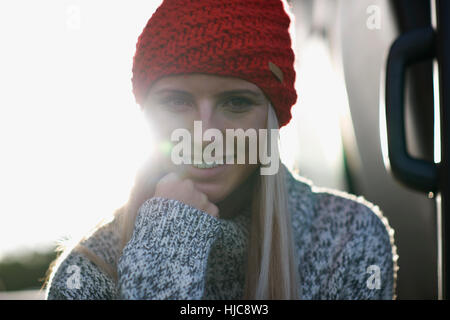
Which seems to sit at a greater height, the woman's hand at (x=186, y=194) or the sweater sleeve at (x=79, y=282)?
the woman's hand at (x=186, y=194)

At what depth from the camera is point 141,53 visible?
41.8 inches

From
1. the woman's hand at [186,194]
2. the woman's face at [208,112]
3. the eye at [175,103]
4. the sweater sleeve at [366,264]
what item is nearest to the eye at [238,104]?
the woman's face at [208,112]

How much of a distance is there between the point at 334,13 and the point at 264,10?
3.87ft

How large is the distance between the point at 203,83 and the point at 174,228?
374 mm

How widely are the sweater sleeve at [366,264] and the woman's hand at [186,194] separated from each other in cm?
41

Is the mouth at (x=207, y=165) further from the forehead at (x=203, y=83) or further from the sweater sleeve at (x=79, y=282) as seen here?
the sweater sleeve at (x=79, y=282)

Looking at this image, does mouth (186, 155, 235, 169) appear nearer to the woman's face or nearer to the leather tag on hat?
the woman's face

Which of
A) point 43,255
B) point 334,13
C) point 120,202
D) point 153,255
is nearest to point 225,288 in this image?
point 153,255

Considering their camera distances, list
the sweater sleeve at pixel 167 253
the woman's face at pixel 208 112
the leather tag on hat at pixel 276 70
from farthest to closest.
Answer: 1. the leather tag on hat at pixel 276 70
2. the woman's face at pixel 208 112
3. the sweater sleeve at pixel 167 253

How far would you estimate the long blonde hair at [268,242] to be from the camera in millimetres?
962

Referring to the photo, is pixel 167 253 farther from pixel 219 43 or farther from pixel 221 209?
pixel 219 43
